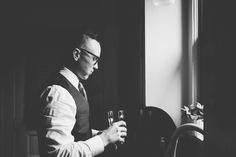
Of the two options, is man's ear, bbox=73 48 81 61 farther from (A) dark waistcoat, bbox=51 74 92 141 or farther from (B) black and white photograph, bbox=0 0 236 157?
(A) dark waistcoat, bbox=51 74 92 141

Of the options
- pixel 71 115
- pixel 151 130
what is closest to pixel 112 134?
pixel 71 115

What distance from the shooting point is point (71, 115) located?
1.15 metres

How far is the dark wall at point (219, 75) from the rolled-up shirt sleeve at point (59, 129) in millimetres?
771

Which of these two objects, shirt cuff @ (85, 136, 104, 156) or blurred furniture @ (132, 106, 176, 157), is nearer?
shirt cuff @ (85, 136, 104, 156)

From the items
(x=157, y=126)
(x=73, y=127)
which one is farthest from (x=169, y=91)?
(x=73, y=127)

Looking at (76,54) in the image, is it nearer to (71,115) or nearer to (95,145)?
(71,115)

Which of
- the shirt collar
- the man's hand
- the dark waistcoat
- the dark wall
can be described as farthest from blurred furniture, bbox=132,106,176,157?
the dark wall

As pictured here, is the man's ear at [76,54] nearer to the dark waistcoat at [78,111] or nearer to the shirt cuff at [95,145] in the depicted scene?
the dark waistcoat at [78,111]

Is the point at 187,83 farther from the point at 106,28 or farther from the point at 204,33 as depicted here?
the point at 204,33

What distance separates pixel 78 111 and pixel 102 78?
6.41ft

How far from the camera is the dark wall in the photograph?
13.8 inches

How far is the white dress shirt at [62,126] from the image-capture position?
1.08 metres

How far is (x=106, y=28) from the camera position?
125 inches

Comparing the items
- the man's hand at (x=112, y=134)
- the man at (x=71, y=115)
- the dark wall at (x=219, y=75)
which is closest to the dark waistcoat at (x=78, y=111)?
the man at (x=71, y=115)
